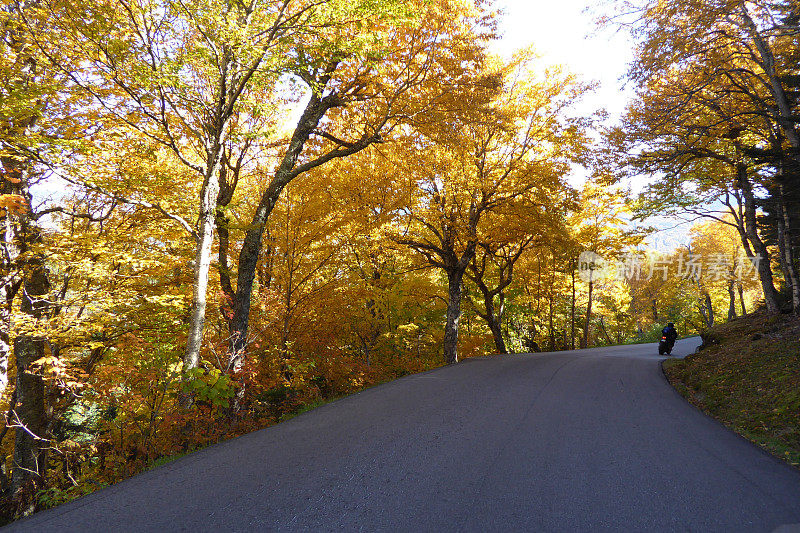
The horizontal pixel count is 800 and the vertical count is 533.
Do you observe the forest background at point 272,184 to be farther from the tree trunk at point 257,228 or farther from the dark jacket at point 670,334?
the dark jacket at point 670,334

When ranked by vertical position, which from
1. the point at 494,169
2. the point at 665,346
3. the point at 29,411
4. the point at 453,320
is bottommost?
the point at 29,411

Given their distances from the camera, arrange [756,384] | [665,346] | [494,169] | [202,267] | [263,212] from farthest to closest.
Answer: [665,346] < [494,169] < [263,212] < [756,384] < [202,267]

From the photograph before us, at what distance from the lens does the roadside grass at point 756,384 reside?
5.01 metres

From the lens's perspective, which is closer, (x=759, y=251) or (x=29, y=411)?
(x=29, y=411)

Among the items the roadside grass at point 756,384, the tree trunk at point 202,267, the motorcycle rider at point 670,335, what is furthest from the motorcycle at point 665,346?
the tree trunk at point 202,267

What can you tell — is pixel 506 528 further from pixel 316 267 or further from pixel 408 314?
pixel 408 314

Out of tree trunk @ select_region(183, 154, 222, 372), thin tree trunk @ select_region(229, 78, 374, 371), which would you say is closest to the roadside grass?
tree trunk @ select_region(183, 154, 222, 372)

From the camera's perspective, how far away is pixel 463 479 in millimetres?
3430

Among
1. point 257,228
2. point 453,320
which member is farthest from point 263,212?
point 453,320

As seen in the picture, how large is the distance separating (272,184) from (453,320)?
8200mm

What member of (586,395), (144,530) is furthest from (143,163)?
(586,395)

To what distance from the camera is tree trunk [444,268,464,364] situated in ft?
43.5

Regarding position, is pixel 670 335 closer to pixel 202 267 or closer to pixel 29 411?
pixel 202 267

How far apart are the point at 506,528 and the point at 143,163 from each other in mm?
9336
